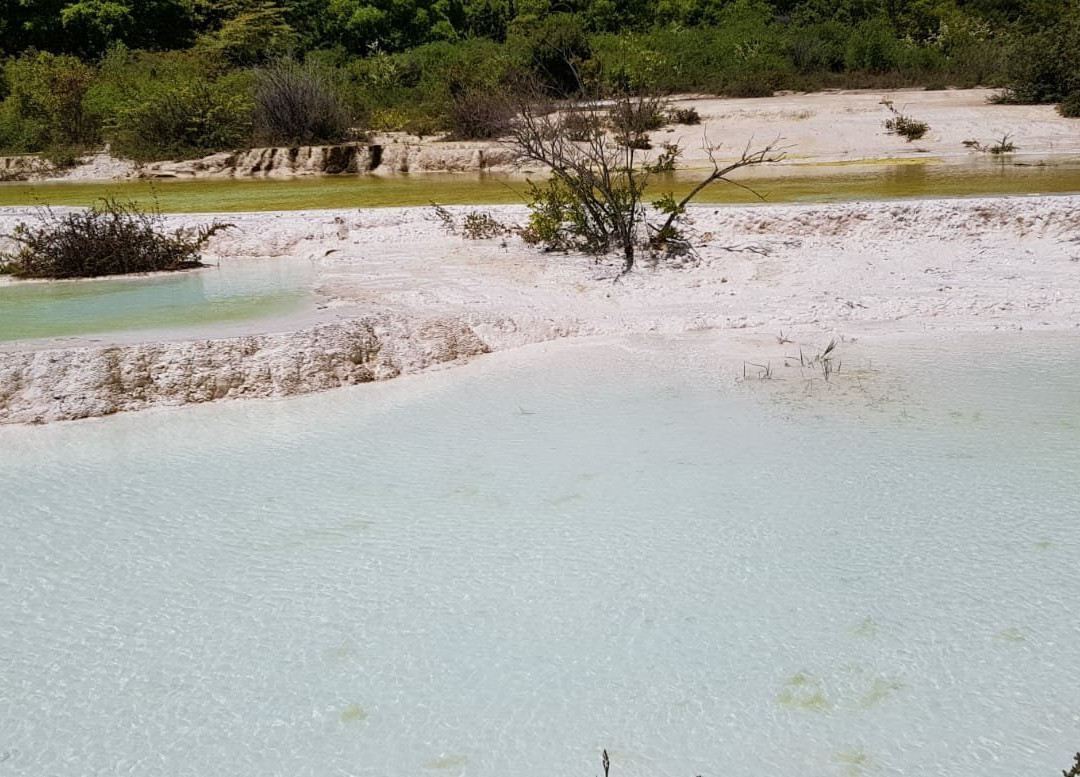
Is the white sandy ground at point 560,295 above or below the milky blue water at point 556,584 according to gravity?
above

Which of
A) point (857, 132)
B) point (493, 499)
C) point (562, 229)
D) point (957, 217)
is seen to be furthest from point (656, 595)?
point (857, 132)

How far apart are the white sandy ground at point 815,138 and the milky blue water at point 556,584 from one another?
11589 millimetres

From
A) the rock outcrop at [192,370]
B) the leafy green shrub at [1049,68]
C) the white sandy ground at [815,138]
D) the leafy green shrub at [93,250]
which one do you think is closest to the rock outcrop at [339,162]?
the white sandy ground at [815,138]

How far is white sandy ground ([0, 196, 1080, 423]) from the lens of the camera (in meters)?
5.95

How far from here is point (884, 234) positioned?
882 cm

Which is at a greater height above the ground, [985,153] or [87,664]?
[985,153]

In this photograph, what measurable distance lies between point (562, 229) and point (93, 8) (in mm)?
30386

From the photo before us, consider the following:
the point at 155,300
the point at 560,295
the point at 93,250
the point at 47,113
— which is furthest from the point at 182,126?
the point at 560,295

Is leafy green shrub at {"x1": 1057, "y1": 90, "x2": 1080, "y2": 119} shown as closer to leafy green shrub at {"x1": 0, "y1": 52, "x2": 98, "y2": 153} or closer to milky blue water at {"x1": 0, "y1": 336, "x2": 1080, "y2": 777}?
milky blue water at {"x1": 0, "y1": 336, "x2": 1080, "y2": 777}

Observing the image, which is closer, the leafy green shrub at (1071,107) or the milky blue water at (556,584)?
the milky blue water at (556,584)

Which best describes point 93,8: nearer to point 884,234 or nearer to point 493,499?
point 884,234

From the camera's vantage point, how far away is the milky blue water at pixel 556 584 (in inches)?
112

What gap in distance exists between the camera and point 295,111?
2106 cm

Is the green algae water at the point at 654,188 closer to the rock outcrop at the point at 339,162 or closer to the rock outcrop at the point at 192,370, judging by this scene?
the rock outcrop at the point at 339,162
